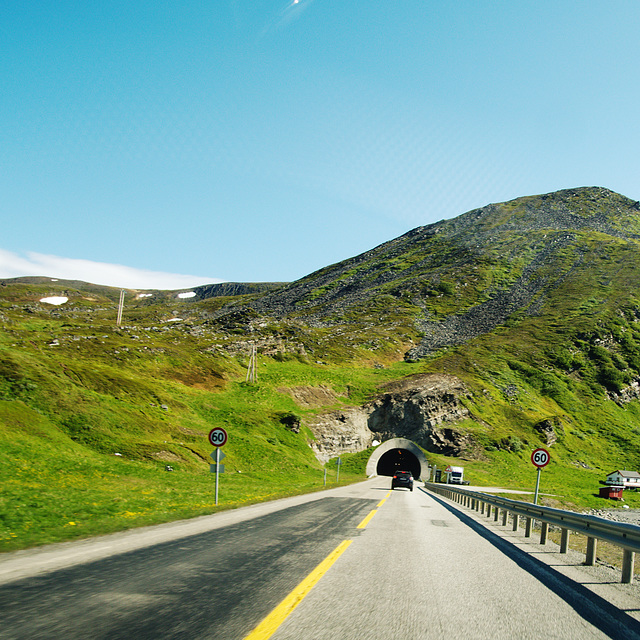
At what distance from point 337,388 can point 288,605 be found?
71.4 m

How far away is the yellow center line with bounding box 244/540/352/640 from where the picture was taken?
4.34 metres

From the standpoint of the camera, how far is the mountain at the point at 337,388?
22016 mm

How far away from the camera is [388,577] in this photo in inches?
271

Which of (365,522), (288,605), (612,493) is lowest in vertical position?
(612,493)

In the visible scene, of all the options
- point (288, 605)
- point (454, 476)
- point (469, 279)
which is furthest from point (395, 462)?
point (288, 605)

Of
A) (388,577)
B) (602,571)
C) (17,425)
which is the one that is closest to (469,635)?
(388,577)

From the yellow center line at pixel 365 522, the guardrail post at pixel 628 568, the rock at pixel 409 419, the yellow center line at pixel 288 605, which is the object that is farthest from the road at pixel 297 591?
the rock at pixel 409 419

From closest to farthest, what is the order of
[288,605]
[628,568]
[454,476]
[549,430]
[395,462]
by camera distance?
[288,605] < [628,568] < [454,476] < [549,430] < [395,462]

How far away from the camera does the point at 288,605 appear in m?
5.20

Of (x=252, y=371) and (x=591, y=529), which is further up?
(x=252, y=371)

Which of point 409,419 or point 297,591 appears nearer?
point 297,591

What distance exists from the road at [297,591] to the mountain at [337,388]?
296cm

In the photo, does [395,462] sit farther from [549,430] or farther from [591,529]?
[591,529]

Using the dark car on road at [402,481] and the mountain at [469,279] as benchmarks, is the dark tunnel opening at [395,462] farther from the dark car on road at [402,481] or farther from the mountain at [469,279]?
the dark car on road at [402,481]
